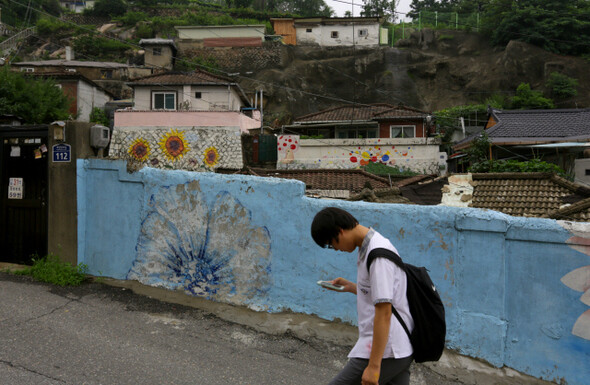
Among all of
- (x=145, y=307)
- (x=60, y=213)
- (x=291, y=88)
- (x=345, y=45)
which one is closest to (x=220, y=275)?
(x=145, y=307)

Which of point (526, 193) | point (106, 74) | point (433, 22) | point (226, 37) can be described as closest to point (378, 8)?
point (433, 22)

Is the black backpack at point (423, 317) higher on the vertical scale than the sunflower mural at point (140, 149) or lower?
lower

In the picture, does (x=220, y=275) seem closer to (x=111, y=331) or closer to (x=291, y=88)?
(x=111, y=331)

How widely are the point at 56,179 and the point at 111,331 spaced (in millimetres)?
2847

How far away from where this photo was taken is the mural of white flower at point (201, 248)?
4.80 meters

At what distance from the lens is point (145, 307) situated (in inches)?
188

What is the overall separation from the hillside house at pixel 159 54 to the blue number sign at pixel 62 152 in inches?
1373

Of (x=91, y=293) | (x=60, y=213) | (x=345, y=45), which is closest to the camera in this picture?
(x=91, y=293)

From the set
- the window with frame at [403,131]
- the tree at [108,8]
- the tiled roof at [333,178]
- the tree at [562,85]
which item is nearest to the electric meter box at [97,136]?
the tiled roof at [333,178]

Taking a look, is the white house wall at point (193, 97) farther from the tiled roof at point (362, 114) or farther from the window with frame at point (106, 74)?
the window with frame at point (106, 74)

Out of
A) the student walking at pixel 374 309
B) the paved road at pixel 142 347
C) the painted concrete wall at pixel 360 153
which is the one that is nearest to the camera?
the student walking at pixel 374 309

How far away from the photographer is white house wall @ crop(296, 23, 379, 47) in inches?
1670

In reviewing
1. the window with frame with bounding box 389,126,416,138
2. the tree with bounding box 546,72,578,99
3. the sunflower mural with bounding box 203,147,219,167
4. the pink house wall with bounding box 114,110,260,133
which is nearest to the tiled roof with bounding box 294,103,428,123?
the window with frame with bounding box 389,126,416,138

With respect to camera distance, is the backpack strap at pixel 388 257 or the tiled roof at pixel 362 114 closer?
the backpack strap at pixel 388 257
